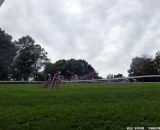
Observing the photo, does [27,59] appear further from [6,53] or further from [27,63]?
[6,53]

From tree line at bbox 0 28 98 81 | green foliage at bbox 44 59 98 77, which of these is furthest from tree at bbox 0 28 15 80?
green foliage at bbox 44 59 98 77

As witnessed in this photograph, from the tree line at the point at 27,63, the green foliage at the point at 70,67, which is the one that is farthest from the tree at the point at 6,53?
the green foliage at the point at 70,67

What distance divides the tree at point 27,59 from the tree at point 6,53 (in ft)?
5.11

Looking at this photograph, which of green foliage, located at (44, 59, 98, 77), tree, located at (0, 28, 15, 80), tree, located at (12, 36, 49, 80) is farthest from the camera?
green foliage, located at (44, 59, 98, 77)

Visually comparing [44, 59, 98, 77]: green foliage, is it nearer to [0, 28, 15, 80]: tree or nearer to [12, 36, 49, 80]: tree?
[12, 36, 49, 80]: tree

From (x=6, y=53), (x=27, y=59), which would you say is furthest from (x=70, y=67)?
(x=6, y=53)

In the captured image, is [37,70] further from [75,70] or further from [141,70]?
[141,70]

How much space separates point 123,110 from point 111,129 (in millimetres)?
3498

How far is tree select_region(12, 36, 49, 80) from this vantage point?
129 m

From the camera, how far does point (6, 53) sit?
131 metres

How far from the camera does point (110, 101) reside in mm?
23031

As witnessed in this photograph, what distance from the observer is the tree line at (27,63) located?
127 metres

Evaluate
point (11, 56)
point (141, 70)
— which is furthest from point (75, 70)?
point (141, 70)

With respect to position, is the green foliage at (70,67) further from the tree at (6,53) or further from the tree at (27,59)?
the tree at (6,53)
